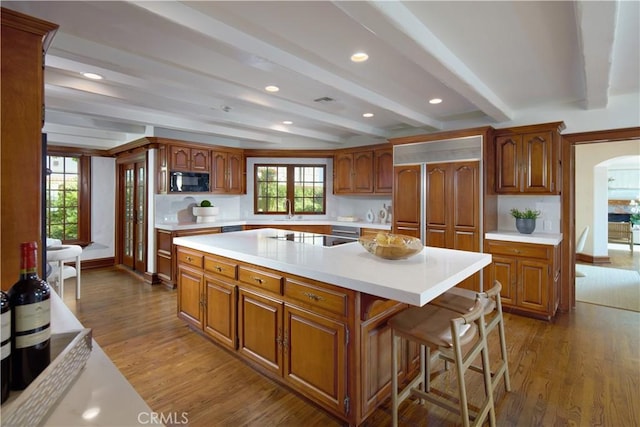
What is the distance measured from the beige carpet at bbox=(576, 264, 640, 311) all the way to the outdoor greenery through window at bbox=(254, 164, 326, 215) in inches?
172

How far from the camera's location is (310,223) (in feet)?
19.1

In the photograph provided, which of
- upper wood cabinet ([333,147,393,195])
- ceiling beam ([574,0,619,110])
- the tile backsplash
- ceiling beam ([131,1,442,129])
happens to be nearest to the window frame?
upper wood cabinet ([333,147,393,195])

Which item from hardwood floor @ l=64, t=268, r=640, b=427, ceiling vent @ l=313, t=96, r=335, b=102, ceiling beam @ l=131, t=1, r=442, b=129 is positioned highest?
ceiling vent @ l=313, t=96, r=335, b=102

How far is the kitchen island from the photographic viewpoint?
1.81 m

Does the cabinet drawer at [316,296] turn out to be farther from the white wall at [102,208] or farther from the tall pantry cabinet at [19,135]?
the white wall at [102,208]

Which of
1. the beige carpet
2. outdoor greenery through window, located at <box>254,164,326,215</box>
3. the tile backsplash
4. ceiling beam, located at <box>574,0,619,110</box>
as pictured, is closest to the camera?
ceiling beam, located at <box>574,0,619,110</box>

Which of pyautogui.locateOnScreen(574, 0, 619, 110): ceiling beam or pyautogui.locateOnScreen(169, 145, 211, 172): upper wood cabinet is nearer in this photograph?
pyautogui.locateOnScreen(574, 0, 619, 110): ceiling beam

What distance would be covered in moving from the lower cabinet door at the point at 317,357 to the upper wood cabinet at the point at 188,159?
12.5ft

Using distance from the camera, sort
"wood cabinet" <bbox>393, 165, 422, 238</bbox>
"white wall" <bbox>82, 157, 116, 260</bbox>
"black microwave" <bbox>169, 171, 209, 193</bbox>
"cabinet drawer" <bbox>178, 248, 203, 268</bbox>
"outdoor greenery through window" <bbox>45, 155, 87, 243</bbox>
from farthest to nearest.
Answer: "white wall" <bbox>82, 157, 116, 260</bbox>, "outdoor greenery through window" <bbox>45, 155, 87, 243</bbox>, "black microwave" <bbox>169, 171, 209, 193</bbox>, "wood cabinet" <bbox>393, 165, 422, 238</bbox>, "cabinet drawer" <bbox>178, 248, 203, 268</bbox>

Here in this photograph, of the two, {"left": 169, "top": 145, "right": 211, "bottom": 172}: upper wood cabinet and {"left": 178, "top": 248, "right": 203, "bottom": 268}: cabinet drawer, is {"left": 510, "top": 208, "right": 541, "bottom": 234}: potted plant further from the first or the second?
{"left": 169, "top": 145, "right": 211, "bottom": 172}: upper wood cabinet

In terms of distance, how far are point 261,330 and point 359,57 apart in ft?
7.53

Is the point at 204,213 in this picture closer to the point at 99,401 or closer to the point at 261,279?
the point at 261,279

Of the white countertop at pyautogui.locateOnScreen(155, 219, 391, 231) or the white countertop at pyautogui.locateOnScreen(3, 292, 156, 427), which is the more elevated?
the white countertop at pyautogui.locateOnScreen(155, 219, 391, 231)

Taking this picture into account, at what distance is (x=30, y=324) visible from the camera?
0.77 metres
